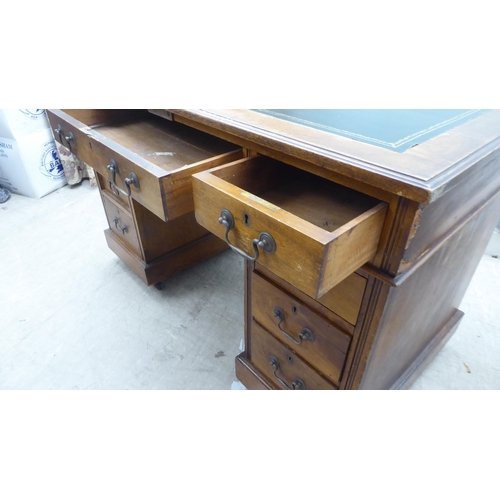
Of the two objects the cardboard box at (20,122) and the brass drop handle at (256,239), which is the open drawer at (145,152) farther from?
the cardboard box at (20,122)

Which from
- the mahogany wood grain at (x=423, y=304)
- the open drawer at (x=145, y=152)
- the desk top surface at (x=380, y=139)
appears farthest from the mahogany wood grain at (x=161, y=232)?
the mahogany wood grain at (x=423, y=304)

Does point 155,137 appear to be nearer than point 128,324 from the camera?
Yes

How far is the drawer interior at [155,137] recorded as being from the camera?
0.93m

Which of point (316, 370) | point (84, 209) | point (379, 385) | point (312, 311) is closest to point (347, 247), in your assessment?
point (312, 311)

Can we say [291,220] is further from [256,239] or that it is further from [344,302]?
[344,302]

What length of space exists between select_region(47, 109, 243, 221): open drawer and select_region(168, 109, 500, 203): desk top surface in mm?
105

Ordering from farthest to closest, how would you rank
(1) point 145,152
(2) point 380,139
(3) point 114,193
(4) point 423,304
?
(3) point 114,193 → (1) point 145,152 → (4) point 423,304 → (2) point 380,139

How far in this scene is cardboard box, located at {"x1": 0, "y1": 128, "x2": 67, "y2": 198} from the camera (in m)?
1.97

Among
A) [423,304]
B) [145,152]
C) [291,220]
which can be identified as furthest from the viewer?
[145,152]

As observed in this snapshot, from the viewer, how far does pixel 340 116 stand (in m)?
0.75

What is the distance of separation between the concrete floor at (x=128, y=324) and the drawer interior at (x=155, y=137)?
0.64 m

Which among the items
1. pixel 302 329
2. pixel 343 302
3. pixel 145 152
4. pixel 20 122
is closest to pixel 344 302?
pixel 343 302

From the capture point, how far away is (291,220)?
505 millimetres

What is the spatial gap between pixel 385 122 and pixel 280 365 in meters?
0.60
